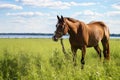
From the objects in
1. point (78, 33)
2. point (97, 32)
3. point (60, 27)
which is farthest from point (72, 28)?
point (97, 32)

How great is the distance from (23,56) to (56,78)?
3414 millimetres

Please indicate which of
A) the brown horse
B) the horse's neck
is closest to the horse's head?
the brown horse

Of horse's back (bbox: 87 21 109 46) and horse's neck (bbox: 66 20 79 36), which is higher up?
horse's neck (bbox: 66 20 79 36)

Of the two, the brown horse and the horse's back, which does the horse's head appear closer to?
the brown horse

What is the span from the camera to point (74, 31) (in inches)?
436

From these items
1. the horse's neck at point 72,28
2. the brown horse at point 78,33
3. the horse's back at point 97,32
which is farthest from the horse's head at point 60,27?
the horse's back at point 97,32

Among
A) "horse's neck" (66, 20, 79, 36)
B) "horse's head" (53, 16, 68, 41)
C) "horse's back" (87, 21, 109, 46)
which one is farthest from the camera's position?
"horse's back" (87, 21, 109, 46)

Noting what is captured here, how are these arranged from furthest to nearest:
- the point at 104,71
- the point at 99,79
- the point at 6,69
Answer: the point at 6,69
the point at 104,71
the point at 99,79

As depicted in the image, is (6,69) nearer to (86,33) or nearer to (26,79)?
(26,79)

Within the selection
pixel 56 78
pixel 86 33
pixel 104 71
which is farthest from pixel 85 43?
pixel 56 78

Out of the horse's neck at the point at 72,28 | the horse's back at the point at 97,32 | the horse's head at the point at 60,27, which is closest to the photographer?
the horse's head at the point at 60,27

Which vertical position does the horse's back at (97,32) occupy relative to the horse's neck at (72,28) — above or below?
below

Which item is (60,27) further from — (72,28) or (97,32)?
(97,32)

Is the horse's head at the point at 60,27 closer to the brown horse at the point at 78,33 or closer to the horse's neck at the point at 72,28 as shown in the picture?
the brown horse at the point at 78,33
